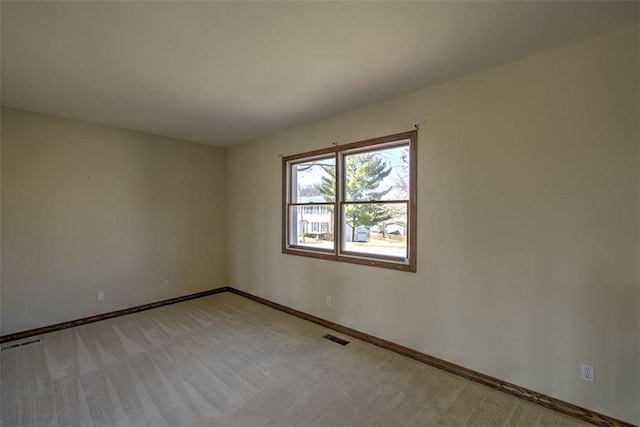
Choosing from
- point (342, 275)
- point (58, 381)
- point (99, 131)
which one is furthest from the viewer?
point (99, 131)

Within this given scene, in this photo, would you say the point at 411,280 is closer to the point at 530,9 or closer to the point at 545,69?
the point at 545,69

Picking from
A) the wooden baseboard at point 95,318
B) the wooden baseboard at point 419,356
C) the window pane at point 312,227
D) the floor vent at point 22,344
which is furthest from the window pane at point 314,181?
the floor vent at point 22,344

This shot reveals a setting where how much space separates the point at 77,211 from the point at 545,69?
16.4ft

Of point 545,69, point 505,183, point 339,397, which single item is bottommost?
point 339,397

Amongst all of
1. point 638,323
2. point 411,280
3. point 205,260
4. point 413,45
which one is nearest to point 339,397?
point 411,280

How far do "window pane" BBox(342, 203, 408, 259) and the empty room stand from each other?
25 millimetres

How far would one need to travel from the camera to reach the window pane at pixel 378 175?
2963mm

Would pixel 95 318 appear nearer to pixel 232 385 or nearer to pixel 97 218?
pixel 97 218

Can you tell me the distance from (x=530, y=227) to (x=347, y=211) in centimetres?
181

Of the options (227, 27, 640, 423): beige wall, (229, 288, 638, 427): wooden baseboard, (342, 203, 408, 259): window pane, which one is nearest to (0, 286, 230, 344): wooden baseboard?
(229, 288, 638, 427): wooden baseboard

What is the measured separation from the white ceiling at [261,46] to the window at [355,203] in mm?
591

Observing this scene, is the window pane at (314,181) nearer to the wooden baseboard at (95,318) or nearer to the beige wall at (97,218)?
the beige wall at (97,218)

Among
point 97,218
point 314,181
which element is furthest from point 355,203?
point 97,218

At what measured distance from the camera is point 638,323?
71.1 inches
